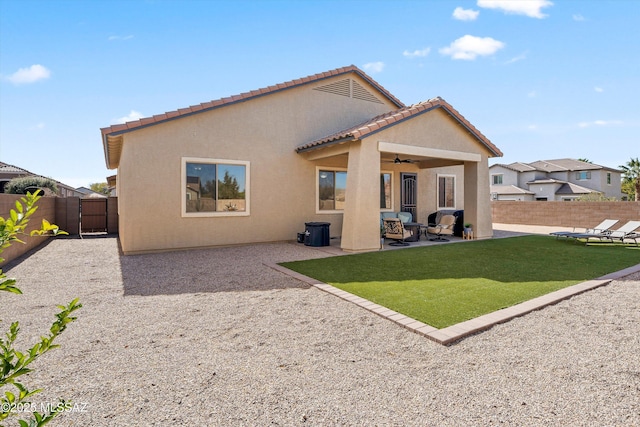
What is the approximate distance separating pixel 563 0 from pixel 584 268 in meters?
7.89

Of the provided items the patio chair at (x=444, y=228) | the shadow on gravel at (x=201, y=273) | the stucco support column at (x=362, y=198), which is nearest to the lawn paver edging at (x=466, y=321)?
the shadow on gravel at (x=201, y=273)

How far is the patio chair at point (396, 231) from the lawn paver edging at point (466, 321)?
6.35 metres

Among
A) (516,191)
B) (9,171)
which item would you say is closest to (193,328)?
(9,171)

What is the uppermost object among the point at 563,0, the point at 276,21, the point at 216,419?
the point at 276,21

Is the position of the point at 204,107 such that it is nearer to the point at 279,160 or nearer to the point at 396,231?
the point at 279,160

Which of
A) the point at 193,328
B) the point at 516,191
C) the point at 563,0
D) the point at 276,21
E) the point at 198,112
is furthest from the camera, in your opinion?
the point at 516,191

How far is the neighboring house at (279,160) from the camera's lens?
11195 mm

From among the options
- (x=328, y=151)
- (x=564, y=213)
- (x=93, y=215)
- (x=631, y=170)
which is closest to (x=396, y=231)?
(x=328, y=151)

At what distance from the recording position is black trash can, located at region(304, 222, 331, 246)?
12625 mm

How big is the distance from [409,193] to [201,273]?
1208 cm

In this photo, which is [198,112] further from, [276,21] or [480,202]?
[480,202]

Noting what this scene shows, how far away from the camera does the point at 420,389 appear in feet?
11.1

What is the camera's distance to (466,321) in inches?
197

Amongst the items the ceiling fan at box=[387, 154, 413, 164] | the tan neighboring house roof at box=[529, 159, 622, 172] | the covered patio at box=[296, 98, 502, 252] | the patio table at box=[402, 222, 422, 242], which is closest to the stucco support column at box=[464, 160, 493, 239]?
the covered patio at box=[296, 98, 502, 252]
